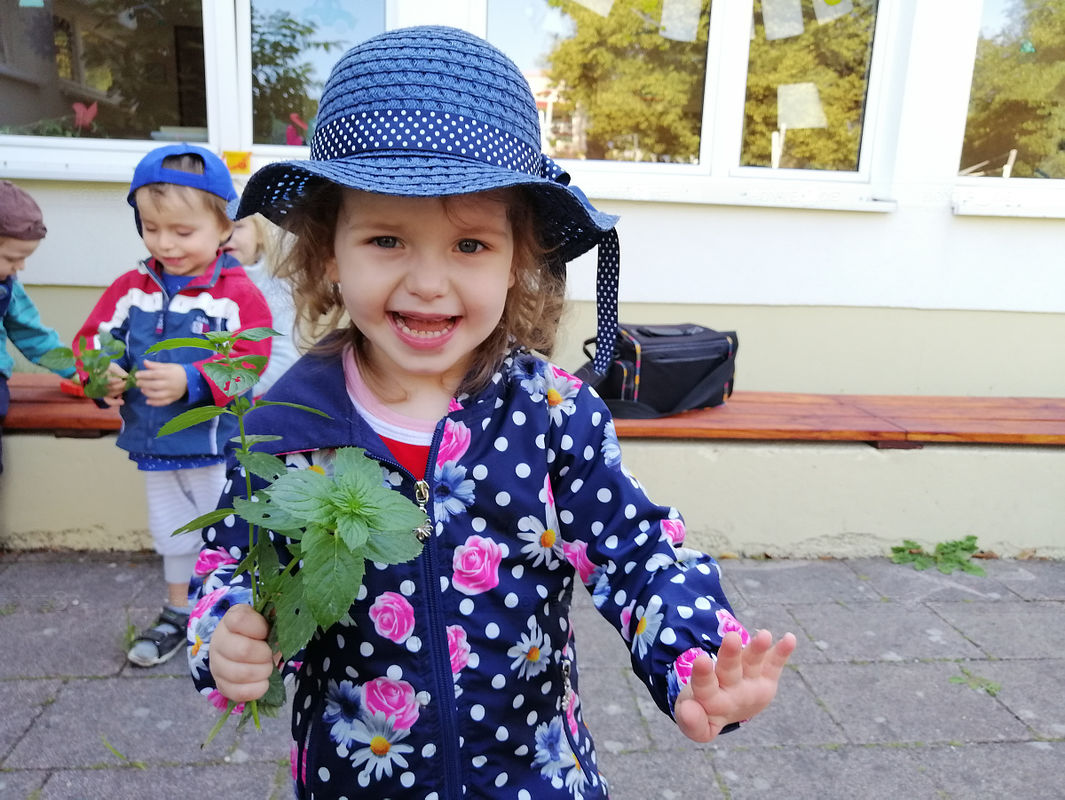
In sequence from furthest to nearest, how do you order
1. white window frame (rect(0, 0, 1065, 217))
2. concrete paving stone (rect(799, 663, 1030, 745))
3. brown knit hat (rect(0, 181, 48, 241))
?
white window frame (rect(0, 0, 1065, 217)), brown knit hat (rect(0, 181, 48, 241)), concrete paving stone (rect(799, 663, 1030, 745))

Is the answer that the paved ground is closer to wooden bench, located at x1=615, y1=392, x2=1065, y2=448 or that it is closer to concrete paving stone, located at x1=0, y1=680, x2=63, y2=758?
concrete paving stone, located at x1=0, y1=680, x2=63, y2=758

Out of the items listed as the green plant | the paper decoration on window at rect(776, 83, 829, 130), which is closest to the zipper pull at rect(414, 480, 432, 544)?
the green plant

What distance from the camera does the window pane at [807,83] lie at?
4.58 meters

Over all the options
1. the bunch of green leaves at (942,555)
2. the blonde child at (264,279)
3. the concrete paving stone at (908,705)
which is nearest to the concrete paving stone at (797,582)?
the bunch of green leaves at (942,555)

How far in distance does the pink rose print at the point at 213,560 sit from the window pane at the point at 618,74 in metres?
3.79

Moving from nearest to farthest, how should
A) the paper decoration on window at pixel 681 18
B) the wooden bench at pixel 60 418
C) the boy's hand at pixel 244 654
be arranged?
the boy's hand at pixel 244 654 → the wooden bench at pixel 60 418 → the paper decoration on window at pixel 681 18

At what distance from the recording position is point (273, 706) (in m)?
1.13

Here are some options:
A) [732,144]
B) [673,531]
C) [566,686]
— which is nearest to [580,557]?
[673,531]

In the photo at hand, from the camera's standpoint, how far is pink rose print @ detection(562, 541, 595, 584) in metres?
1.30

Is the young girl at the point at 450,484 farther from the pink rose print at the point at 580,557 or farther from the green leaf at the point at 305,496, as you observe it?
the green leaf at the point at 305,496

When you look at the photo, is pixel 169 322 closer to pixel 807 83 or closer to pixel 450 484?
pixel 450 484

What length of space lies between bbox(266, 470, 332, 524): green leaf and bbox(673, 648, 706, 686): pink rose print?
48cm

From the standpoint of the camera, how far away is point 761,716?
263 cm

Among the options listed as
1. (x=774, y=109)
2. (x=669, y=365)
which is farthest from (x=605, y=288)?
(x=774, y=109)
